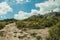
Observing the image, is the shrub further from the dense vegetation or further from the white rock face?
the dense vegetation

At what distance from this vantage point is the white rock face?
426cm

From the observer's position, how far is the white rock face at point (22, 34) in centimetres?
426

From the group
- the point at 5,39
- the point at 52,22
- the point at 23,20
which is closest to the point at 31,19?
the point at 23,20

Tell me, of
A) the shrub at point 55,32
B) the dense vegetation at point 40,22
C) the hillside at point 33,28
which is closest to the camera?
the shrub at point 55,32

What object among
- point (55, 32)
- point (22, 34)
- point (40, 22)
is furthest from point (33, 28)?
point (55, 32)

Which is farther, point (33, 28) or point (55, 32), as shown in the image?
point (33, 28)

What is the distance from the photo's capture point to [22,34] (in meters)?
4.36

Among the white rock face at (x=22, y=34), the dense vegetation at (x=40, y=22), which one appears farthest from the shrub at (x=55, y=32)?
the dense vegetation at (x=40, y=22)

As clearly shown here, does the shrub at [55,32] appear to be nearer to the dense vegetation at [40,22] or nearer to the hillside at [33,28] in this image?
the hillside at [33,28]

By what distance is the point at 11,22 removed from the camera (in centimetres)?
494

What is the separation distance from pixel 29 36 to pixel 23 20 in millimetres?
680

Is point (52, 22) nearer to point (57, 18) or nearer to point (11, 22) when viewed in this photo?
point (57, 18)

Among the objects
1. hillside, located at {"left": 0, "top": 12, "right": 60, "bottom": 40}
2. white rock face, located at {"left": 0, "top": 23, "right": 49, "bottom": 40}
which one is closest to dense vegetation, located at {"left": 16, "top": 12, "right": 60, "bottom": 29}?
hillside, located at {"left": 0, "top": 12, "right": 60, "bottom": 40}

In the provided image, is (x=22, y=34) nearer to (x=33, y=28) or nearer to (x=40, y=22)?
(x=33, y=28)
